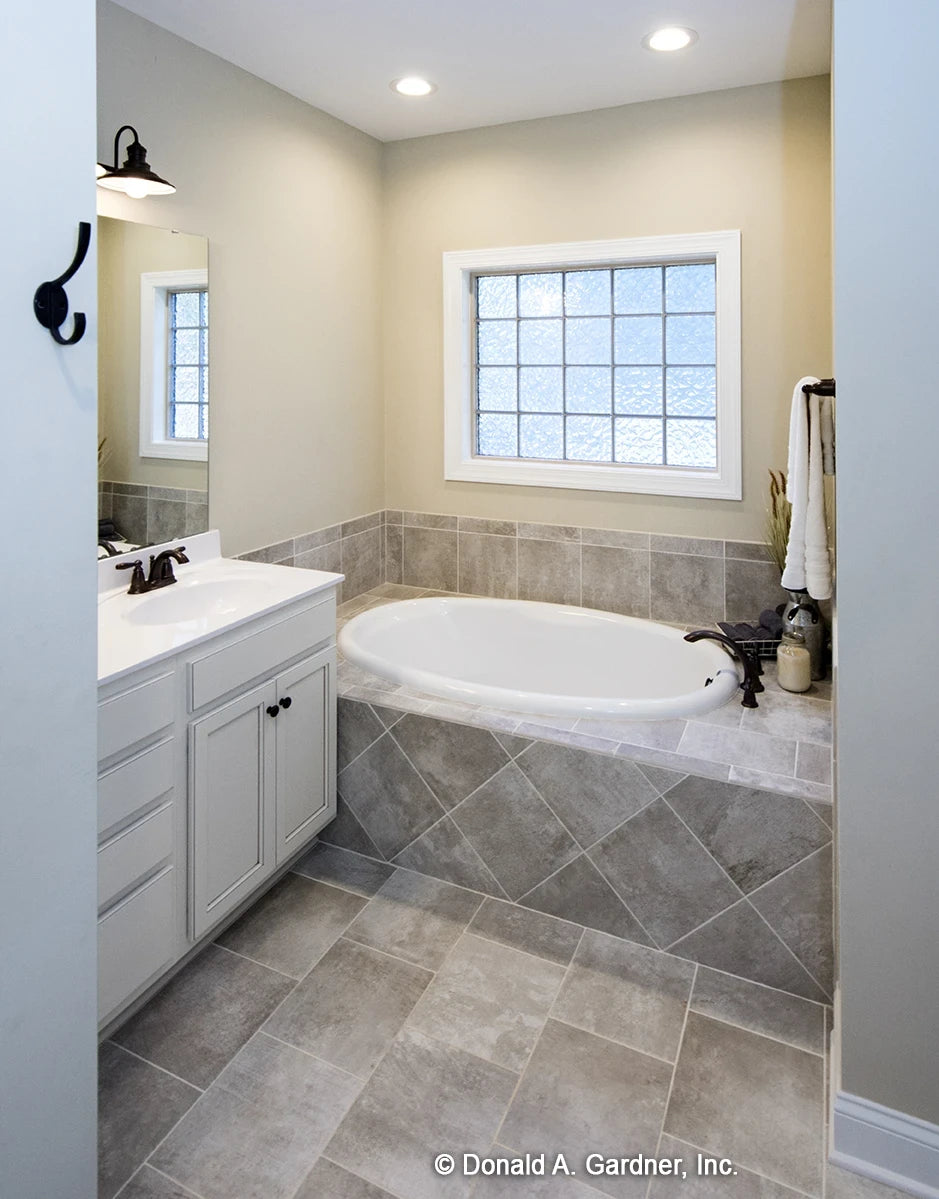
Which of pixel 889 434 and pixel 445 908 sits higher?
pixel 889 434

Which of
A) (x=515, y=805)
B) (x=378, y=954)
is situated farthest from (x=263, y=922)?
(x=515, y=805)

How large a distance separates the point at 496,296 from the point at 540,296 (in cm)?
21

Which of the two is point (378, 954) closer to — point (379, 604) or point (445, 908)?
point (445, 908)

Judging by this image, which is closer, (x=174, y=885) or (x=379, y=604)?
(x=174, y=885)

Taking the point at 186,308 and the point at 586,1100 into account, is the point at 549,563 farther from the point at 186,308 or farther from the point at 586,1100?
the point at 586,1100

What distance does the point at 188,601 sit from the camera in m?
2.45

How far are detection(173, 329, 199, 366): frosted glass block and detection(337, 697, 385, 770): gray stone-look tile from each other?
3.97ft

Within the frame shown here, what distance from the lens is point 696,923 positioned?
214cm

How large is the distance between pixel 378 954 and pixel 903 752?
4.66 ft

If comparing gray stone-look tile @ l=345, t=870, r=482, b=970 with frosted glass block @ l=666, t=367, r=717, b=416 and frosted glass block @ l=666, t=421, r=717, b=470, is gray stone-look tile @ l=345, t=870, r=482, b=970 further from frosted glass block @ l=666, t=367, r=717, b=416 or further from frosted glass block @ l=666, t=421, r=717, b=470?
frosted glass block @ l=666, t=367, r=717, b=416

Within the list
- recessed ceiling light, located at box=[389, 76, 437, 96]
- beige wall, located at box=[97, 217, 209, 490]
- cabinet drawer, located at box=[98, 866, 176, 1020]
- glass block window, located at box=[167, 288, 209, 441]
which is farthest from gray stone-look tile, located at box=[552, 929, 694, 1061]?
recessed ceiling light, located at box=[389, 76, 437, 96]

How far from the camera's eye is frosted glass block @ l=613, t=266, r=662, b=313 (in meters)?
3.36

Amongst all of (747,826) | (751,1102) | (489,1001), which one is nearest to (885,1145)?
(751,1102)

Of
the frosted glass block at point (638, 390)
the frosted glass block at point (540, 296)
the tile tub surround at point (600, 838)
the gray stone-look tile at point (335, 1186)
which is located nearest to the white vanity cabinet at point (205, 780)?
the tile tub surround at point (600, 838)
